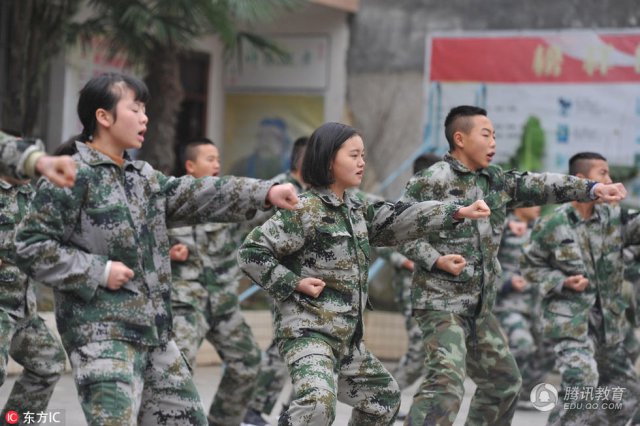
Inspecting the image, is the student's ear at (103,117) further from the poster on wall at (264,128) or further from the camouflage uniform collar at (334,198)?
the poster on wall at (264,128)

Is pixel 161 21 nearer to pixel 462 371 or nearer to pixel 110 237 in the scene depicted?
pixel 462 371

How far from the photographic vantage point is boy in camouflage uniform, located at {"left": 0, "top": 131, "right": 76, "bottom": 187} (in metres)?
4.16

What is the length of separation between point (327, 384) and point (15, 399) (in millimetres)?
1969

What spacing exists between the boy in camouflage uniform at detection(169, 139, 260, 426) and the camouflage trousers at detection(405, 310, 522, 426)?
1530 millimetres

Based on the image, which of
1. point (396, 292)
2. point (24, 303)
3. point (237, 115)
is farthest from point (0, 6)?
point (24, 303)

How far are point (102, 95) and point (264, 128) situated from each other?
10264mm

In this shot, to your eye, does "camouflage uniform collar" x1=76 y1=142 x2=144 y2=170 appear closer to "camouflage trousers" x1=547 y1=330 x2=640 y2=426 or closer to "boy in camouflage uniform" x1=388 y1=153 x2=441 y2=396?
"camouflage trousers" x1=547 y1=330 x2=640 y2=426

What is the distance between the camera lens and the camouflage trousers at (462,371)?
618 centimetres

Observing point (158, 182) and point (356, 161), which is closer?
point (158, 182)

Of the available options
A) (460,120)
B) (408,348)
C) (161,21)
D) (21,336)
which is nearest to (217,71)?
(161,21)

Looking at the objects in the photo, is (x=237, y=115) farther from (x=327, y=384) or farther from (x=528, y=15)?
(x=327, y=384)

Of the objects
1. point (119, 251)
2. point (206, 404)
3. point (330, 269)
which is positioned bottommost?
point (206, 404)

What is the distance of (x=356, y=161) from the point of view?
579 cm

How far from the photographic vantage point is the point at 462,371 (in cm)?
625
